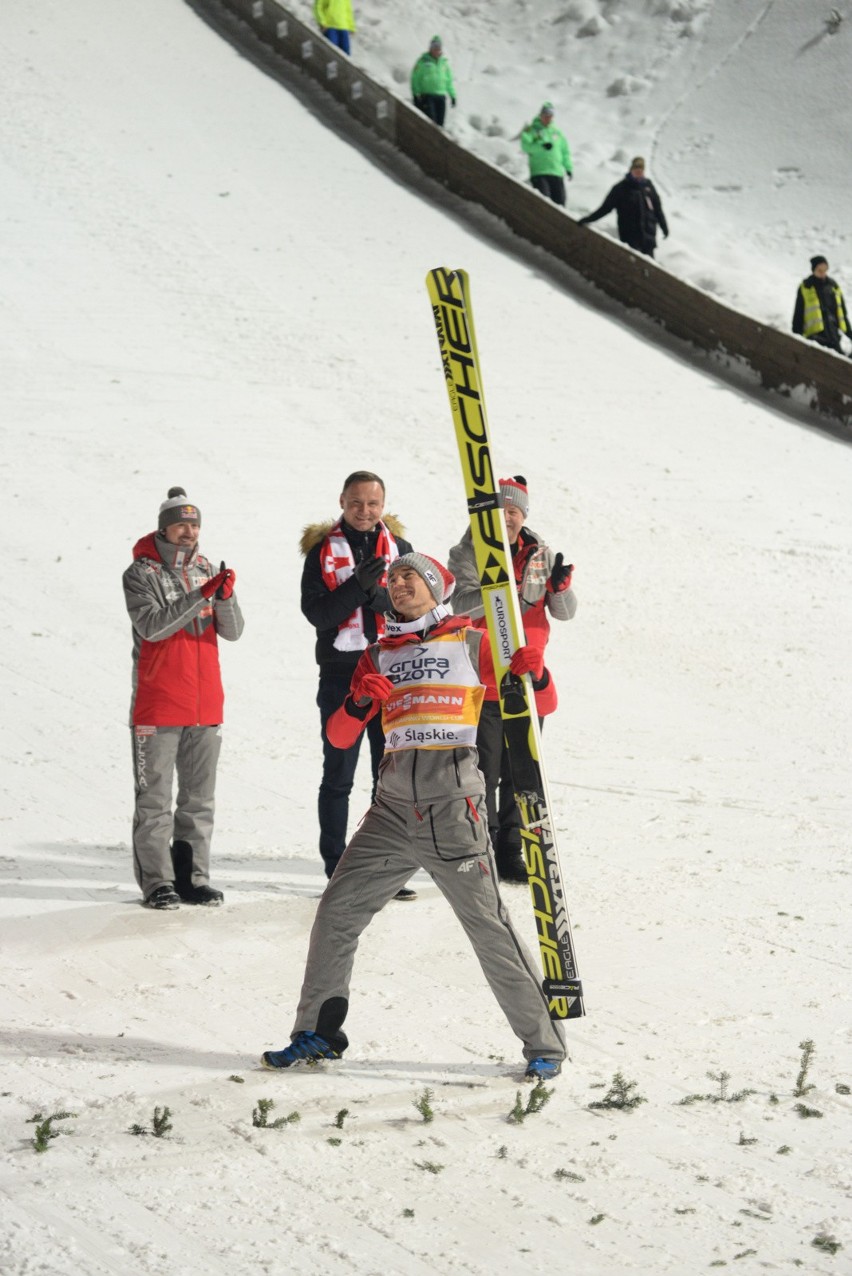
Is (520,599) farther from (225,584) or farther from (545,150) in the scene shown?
(545,150)

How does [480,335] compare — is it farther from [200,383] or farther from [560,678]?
[560,678]

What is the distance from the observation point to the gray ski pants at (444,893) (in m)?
4.76

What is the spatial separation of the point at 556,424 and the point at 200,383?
3.59m

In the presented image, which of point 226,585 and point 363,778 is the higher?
point 226,585

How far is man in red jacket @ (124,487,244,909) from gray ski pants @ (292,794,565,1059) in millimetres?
1738

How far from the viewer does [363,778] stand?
8.48 meters

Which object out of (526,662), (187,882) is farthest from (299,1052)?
(187,882)

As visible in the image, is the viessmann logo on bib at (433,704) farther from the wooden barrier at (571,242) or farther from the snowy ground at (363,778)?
the wooden barrier at (571,242)

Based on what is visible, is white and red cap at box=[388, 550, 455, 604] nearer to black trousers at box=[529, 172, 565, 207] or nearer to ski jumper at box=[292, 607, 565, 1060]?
ski jumper at box=[292, 607, 565, 1060]

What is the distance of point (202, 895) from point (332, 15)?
2245cm

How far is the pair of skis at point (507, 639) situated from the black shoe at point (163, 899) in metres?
2.01

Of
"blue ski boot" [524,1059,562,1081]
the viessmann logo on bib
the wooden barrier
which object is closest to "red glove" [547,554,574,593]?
the viessmann logo on bib

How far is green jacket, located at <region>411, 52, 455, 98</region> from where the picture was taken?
77.8 ft

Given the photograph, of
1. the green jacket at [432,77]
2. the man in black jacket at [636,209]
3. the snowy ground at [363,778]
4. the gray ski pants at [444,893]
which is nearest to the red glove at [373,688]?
the gray ski pants at [444,893]
